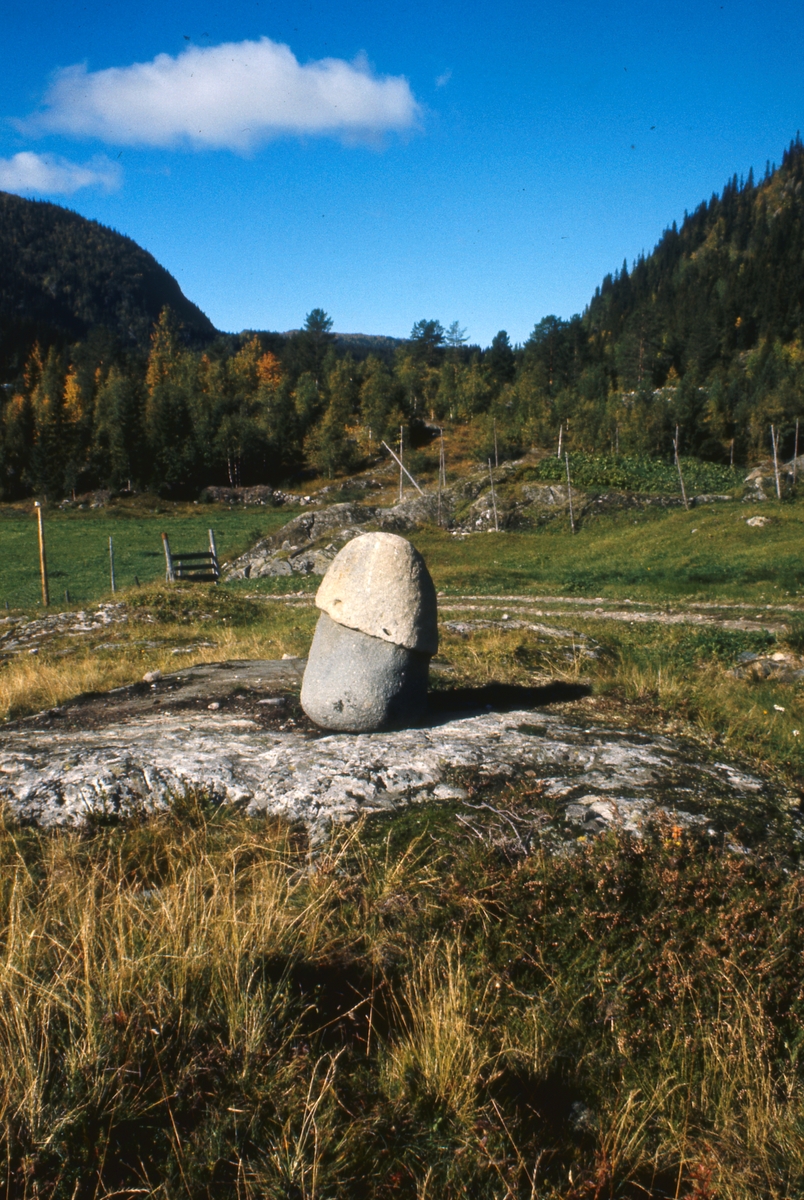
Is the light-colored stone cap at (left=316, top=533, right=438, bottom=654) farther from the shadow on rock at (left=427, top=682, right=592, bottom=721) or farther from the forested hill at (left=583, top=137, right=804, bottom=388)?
the forested hill at (left=583, top=137, right=804, bottom=388)

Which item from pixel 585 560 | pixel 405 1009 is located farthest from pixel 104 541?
pixel 405 1009

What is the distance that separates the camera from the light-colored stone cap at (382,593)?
22.7 feet

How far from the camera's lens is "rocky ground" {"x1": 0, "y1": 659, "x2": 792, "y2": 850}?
5.36 m

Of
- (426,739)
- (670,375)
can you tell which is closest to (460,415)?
(670,375)

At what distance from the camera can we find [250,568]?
111 ft

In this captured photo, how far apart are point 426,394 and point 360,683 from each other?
317 feet

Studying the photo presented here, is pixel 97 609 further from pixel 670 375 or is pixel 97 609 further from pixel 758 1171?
pixel 670 375

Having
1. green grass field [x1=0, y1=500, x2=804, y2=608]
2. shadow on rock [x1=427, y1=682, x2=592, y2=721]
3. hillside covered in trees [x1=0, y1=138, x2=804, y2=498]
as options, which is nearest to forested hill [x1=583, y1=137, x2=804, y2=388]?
hillside covered in trees [x1=0, y1=138, x2=804, y2=498]

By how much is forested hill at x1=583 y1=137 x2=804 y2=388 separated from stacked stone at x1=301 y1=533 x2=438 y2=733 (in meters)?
95.2

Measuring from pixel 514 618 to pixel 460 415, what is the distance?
3222 inches

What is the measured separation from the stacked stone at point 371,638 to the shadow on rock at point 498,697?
0.96m

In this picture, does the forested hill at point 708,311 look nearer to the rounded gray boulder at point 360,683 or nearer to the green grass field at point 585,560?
the green grass field at point 585,560

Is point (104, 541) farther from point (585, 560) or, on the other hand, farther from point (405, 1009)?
point (405, 1009)

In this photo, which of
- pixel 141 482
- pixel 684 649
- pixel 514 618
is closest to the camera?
pixel 684 649
